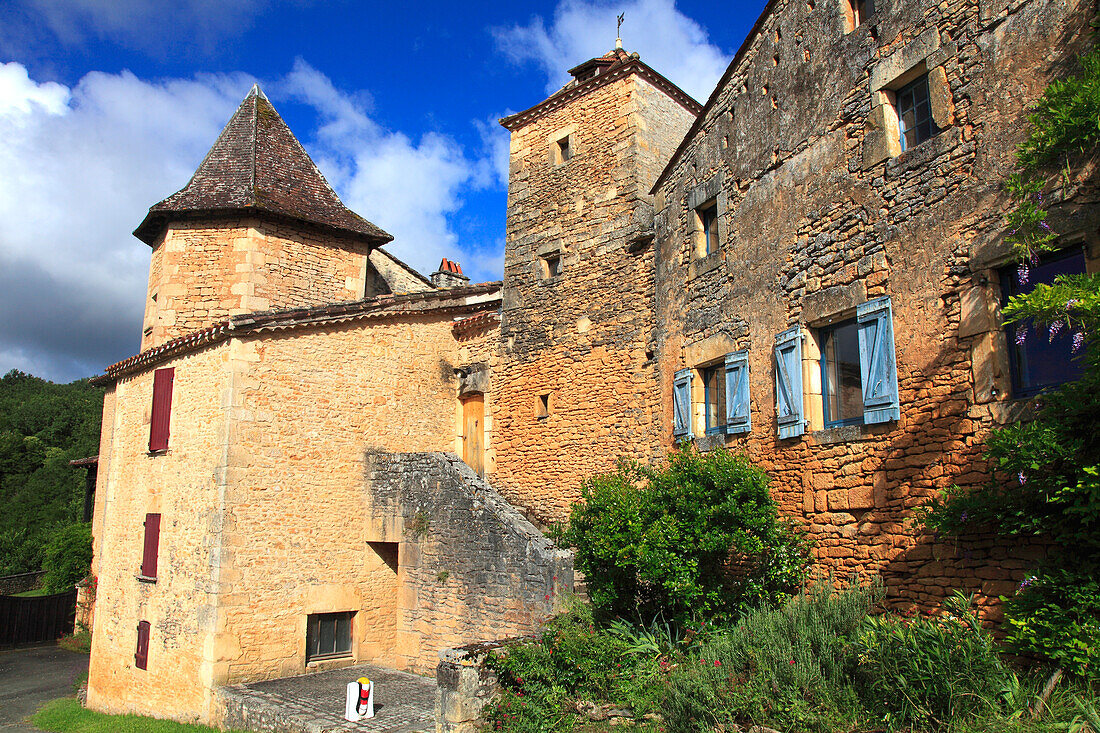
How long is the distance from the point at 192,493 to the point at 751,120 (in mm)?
10417

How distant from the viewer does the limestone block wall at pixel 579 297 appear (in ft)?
37.1

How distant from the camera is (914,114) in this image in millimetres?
6984

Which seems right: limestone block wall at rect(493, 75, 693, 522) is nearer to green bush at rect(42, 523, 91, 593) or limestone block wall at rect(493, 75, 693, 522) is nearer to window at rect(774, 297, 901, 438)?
window at rect(774, 297, 901, 438)

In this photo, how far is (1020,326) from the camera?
5531 mm

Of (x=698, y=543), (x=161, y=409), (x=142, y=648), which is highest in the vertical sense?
(x=161, y=409)

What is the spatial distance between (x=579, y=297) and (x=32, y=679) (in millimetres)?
16237

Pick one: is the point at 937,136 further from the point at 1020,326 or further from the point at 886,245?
the point at 1020,326

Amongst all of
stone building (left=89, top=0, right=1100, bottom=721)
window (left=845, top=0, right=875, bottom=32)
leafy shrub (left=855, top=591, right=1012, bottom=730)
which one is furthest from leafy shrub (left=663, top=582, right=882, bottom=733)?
window (left=845, top=0, right=875, bottom=32)

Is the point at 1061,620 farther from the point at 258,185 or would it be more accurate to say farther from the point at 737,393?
the point at 258,185

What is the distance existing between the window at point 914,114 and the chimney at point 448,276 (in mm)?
12564

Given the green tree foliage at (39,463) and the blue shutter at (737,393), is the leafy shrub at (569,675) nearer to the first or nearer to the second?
the blue shutter at (737,393)

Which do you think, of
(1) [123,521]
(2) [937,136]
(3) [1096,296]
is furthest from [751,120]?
(1) [123,521]

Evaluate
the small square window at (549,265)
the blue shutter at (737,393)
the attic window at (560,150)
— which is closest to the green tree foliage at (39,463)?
the small square window at (549,265)

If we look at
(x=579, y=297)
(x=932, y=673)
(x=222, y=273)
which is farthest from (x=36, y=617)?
(x=932, y=673)
